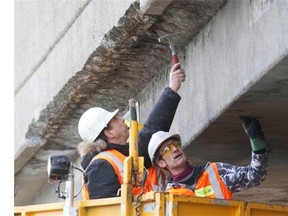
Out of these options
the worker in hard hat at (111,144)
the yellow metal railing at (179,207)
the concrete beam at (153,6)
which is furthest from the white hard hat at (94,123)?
the yellow metal railing at (179,207)

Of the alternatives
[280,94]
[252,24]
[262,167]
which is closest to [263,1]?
[252,24]

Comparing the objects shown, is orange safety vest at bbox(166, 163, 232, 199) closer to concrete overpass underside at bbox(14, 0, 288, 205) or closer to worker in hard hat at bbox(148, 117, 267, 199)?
worker in hard hat at bbox(148, 117, 267, 199)

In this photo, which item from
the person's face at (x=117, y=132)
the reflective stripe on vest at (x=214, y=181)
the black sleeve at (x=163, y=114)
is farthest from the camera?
the black sleeve at (x=163, y=114)

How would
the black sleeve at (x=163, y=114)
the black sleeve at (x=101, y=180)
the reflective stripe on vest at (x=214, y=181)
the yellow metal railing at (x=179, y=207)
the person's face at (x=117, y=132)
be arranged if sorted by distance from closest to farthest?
the yellow metal railing at (x=179, y=207)
the reflective stripe on vest at (x=214, y=181)
the black sleeve at (x=101, y=180)
the person's face at (x=117, y=132)
the black sleeve at (x=163, y=114)

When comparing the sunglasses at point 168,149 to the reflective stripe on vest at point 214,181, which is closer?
the reflective stripe on vest at point 214,181

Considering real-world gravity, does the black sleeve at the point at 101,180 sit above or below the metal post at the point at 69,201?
above

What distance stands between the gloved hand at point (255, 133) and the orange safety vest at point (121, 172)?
2.42 feet

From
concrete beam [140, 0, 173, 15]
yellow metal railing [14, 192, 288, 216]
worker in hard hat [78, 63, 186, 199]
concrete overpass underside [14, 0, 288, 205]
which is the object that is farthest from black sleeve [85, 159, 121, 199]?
concrete beam [140, 0, 173, 15]

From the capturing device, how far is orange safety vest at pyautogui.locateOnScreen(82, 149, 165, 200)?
6754 mm

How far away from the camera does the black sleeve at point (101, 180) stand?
262 inches

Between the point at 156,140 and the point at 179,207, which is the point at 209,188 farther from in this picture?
the point at 179,207

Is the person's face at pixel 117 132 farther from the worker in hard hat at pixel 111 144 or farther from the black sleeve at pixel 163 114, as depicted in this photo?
the black sleeve at pixel 163 114

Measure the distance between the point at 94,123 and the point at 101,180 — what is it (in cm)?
84

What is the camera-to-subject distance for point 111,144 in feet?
23.6
